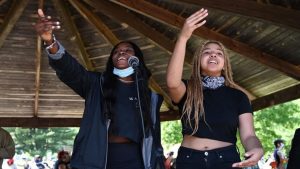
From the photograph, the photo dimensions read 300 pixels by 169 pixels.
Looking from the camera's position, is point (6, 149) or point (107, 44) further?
point (107, 44)

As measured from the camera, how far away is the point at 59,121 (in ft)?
37.8

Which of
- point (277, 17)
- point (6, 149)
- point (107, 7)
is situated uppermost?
point (107, 7)

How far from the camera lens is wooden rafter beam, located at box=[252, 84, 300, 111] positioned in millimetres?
7703

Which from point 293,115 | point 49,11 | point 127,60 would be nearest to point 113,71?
point 127,60

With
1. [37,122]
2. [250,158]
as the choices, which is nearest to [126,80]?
[250,158]

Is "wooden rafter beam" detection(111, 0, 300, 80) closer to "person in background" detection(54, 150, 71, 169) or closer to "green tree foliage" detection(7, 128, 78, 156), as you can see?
"person in background" detection(54, 150, 71, 169)

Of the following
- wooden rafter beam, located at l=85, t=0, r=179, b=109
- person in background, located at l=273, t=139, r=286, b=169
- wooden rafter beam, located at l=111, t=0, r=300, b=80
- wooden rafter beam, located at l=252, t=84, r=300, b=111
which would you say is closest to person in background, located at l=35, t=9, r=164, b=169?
wooden rafter beam, located at l=111, t=0, r=300, b=80

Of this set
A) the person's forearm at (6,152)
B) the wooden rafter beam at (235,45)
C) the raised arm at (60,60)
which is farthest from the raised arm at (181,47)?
the person's forearm at (6,152)

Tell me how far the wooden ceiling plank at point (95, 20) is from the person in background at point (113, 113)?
4.45 meters

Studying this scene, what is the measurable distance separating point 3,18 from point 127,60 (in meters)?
5.14

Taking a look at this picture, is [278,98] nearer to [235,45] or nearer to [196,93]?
[235,45]

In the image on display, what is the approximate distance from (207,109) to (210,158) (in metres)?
0.31

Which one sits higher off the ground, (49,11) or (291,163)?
(49,11)

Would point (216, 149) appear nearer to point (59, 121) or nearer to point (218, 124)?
point (218, 124)
